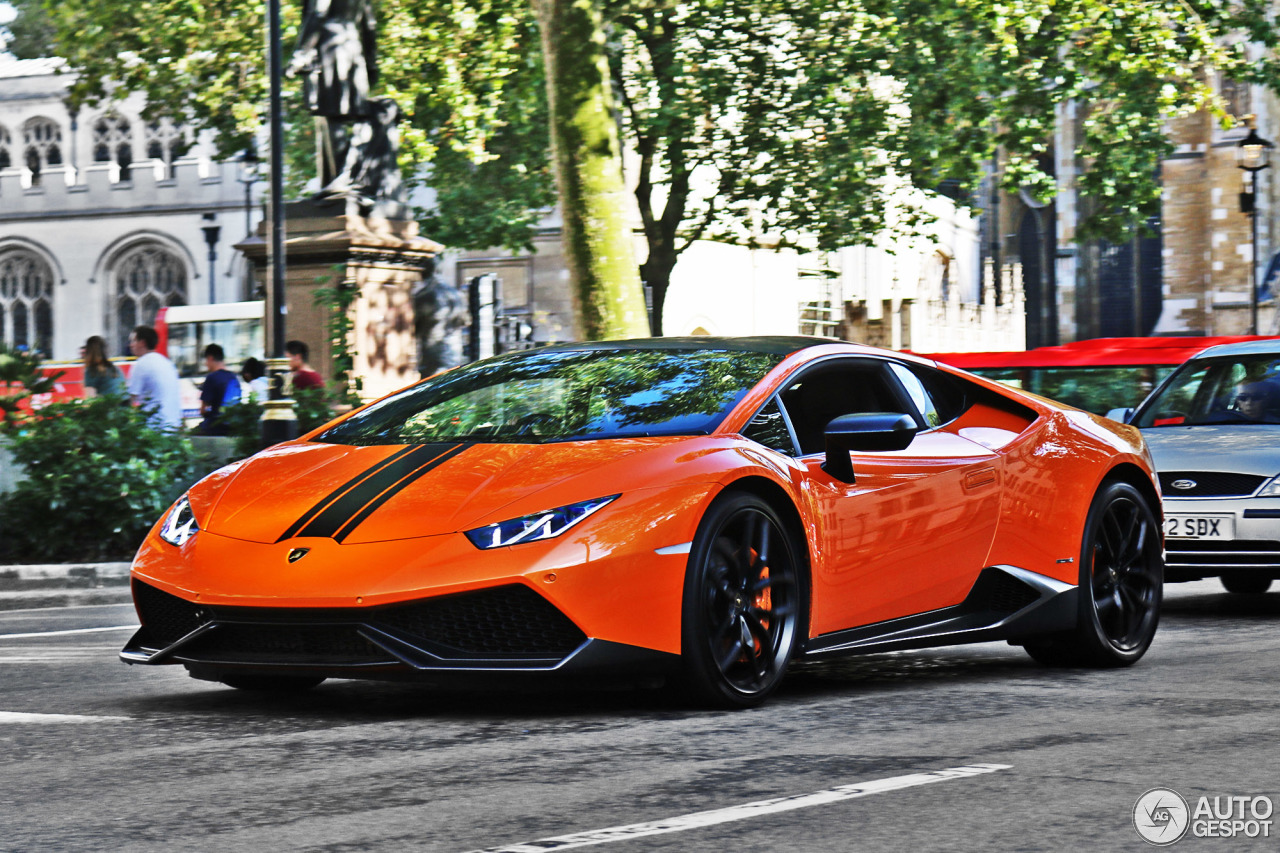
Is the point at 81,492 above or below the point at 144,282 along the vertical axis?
below

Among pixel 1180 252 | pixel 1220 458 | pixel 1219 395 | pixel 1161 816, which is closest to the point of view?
pixel 1161 816

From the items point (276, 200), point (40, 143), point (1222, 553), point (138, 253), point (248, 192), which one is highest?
point (40, 143)

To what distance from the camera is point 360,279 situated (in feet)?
64.0

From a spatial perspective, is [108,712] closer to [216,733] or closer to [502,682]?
[216,733]

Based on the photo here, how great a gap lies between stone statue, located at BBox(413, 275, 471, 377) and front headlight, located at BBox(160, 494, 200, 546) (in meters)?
16.6

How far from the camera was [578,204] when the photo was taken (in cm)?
1972

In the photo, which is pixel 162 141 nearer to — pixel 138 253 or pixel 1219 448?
pixel 138 253

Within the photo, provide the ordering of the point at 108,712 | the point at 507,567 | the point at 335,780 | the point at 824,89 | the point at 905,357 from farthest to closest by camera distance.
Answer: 1. the point at 824,89
2. the point at 905,357
3. the point at 108,712
4. the point at 507,567
5. the point at 335,780

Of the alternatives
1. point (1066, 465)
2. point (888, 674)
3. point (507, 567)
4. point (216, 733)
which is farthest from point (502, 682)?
point (1066, 465)

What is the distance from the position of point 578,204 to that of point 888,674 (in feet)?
42.4

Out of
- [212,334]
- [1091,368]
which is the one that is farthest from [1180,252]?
[1091,368]

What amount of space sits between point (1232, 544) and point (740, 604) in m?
4.97

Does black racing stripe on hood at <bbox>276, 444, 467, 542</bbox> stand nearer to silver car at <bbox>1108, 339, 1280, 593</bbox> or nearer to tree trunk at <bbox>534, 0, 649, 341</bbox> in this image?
silver car at <bbox>1108, 339, 1280, 593</bbox>

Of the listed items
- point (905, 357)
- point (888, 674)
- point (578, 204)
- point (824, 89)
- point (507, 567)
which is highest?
point (824, 89)
